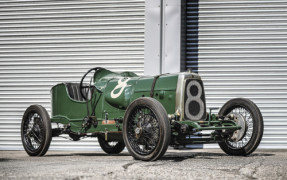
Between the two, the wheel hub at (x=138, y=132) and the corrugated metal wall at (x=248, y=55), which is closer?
the wheel hub at (x=138, y=132)

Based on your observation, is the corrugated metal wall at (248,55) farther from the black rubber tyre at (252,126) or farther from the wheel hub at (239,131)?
the wheel hub at (239,131)

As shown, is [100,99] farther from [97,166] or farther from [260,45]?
[260,45]

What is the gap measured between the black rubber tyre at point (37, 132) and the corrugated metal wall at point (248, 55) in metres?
3.81

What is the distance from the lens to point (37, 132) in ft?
25.6

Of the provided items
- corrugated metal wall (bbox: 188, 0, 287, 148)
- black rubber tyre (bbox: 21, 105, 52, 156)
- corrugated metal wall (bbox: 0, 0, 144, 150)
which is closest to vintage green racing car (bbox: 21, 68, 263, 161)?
black rubber tyre (bbox: 21, 105, 52, 156)

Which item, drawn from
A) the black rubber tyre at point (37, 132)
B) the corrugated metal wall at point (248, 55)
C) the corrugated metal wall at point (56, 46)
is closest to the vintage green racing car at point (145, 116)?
the black rubber tyre at point (37, 132)

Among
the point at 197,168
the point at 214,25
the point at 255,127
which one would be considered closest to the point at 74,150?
the point at 214,25

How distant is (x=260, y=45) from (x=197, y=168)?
568 centimetres

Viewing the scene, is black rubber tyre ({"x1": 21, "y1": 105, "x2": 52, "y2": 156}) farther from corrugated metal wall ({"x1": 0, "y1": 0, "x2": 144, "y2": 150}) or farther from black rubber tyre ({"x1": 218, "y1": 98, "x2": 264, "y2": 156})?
black rubber tyre ({"x1": 218, "y1": 98, "x2": 264, "y2": 156})

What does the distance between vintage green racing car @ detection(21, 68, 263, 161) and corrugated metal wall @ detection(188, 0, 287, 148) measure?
→ 277 centimetres

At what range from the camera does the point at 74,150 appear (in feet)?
34.1

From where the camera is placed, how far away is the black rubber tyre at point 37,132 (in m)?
7.51

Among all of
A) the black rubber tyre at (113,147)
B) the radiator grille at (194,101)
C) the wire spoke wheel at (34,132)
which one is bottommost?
the black rubber tyre at (113,147)

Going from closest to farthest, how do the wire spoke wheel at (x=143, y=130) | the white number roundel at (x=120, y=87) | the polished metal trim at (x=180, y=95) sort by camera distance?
the wire spoke wheel at (x=143, y=130)
the polished metal trim at (x=180, y=95)
the white number roundel at (x=120, y=87)
